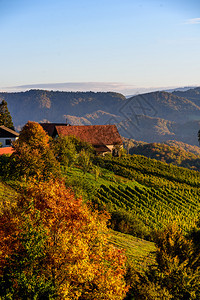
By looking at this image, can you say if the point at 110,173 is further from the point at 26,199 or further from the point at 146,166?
the point at 26,199

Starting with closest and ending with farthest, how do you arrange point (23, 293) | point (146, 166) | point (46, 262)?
1. point (23, 293)
2. point (46, 262)
3. point (146, 166)

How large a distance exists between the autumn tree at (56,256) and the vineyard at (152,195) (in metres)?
16.4

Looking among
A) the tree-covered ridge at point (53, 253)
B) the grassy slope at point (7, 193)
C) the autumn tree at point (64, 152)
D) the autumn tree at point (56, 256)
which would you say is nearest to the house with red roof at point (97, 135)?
the autumn tree at point (64, 152)

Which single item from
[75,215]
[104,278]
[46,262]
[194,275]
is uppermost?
[75,215]

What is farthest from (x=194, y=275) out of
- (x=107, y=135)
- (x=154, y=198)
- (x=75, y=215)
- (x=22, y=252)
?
(x=107, y=135)

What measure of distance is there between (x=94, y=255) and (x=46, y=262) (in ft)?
8.95

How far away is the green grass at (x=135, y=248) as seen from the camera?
24.0 m

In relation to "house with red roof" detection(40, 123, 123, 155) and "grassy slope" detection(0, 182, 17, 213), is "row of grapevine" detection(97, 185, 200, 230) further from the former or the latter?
"house with red roof" detection(40, 123, 123, 155)

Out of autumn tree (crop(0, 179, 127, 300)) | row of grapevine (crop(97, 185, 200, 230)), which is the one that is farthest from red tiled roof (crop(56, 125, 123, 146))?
autumn tree (crop(0, 179, 127, 300))

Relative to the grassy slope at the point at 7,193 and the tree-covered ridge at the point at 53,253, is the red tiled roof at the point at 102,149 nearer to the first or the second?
the grassy slope at the point at 7,193

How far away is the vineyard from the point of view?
38.6m

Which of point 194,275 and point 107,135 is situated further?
point 107,135

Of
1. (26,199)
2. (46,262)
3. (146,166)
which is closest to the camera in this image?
(46,262)

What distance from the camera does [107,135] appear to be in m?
74.3
